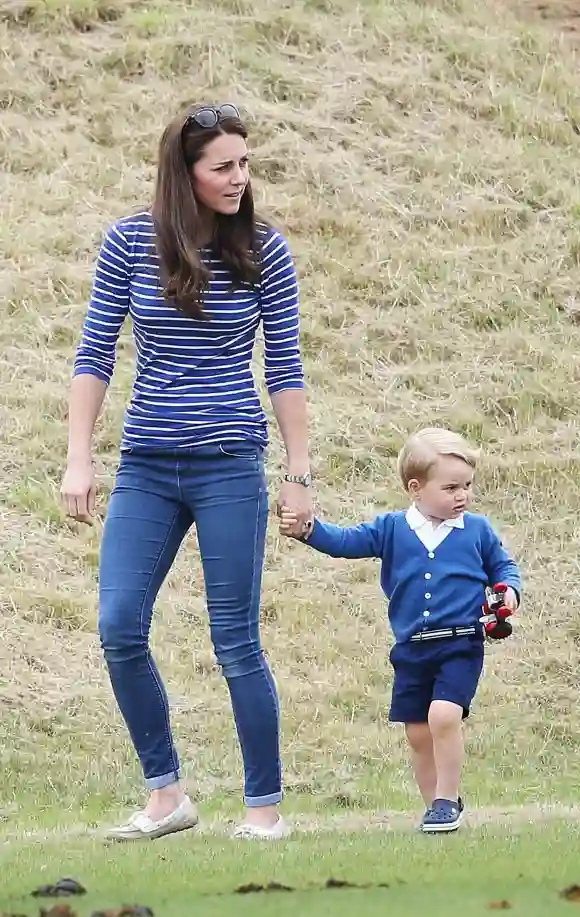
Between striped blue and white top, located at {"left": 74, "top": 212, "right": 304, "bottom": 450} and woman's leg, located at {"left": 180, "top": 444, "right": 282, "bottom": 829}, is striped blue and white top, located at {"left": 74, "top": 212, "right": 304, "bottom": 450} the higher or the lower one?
the higher one

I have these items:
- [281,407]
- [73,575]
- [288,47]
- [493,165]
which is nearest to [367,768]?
[73,575]

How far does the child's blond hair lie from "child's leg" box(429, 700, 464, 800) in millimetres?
736

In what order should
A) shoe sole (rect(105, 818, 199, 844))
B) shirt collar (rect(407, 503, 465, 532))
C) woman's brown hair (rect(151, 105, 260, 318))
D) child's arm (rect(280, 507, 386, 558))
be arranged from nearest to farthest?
woman's brown hair (rect(151, 105, 260, 318)), shoe sole (rect(105, 818, 199, 844)), child's arm (rect(280, 507, 386, 558)), shirt collar (rect(407, 503, 465, 532))

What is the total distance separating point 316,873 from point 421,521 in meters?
1.60

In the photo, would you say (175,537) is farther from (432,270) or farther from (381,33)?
(381,33)

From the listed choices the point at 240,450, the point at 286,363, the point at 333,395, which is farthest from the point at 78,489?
the point at 333,395

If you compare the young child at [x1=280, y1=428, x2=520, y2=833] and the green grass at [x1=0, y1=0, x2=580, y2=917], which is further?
the young child at [x1=280, y1=428, x2=520, y2=833]

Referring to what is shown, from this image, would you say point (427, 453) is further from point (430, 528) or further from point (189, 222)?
point (189, 222)

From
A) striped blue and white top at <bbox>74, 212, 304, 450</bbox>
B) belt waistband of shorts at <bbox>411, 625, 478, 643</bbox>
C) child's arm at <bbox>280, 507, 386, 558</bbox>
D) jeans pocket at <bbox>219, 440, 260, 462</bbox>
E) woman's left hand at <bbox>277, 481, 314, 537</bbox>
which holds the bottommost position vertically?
belt waistband of shorts at <bbox>411, 625, 478, 643</bbox>

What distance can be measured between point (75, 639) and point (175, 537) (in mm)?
4190

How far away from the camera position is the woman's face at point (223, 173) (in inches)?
196

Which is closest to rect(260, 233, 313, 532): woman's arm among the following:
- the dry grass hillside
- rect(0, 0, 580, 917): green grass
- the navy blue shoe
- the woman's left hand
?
the woman's left hand

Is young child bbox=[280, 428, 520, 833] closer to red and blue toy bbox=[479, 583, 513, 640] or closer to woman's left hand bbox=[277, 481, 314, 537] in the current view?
red and blue toy bbox=[479, 583, 513, 640]

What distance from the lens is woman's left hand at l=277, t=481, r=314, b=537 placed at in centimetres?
512
